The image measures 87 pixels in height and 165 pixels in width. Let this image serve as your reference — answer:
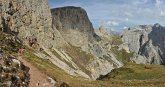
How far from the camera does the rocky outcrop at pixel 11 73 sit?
41.7m

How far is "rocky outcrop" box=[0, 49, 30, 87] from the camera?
4166cm

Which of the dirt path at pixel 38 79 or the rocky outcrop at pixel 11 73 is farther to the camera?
the dirt path at pixel 38 79

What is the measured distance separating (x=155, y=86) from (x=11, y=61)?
38403 millimetres

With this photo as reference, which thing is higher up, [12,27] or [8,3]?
[8,3]

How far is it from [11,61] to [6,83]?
5187mm

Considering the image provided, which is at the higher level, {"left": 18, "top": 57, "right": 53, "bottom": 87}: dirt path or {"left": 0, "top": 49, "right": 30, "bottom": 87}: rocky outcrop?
{"left": 0, "top": 49, "right": 30, "bottom": 87}: rocky outcrop

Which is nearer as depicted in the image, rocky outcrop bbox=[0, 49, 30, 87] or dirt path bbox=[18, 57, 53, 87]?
rocky outcrop bbox=[0, 49, 30, 87]

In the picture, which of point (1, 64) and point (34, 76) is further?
point (34, 76)

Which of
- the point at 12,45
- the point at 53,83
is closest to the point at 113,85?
the point at 53,83

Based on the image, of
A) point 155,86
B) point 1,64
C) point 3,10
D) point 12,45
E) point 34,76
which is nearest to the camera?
point 1,64

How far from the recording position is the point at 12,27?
629ft

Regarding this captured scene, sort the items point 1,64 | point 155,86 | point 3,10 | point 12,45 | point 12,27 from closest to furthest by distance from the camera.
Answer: point 1,64 → point 12,45 → point 155,86 → point 3,10 → point 12,27

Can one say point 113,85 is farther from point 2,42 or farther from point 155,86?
point 2,42

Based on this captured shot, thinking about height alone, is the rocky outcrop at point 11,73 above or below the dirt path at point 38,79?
above
